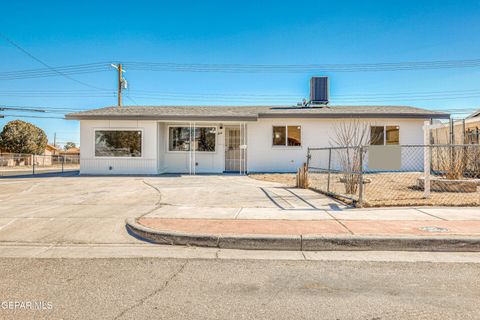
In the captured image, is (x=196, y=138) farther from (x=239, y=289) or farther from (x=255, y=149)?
(x=239, y=289)

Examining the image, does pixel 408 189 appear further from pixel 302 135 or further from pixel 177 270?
pixel 177 270

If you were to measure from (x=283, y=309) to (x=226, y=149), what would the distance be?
1477cm

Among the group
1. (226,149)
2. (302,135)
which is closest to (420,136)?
(302,135)

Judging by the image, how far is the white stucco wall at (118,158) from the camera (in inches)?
640

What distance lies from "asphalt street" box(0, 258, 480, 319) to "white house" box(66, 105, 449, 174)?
11896 millimetres

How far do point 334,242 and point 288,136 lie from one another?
1245 centimetres

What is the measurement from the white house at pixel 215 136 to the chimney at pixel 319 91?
3505 millimetres

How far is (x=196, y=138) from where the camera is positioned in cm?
1755

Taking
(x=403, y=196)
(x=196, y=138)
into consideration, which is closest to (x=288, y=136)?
(x=196, y=138)

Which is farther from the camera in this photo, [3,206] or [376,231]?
[3,206]

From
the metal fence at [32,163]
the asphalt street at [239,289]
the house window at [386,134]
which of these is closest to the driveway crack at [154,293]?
the asphalt street at [239,289]

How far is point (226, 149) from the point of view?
17781mm

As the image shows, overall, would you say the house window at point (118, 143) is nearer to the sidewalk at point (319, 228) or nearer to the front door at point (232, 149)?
the front door at point (232, 149)

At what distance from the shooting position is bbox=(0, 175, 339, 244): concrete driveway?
20.0ft
